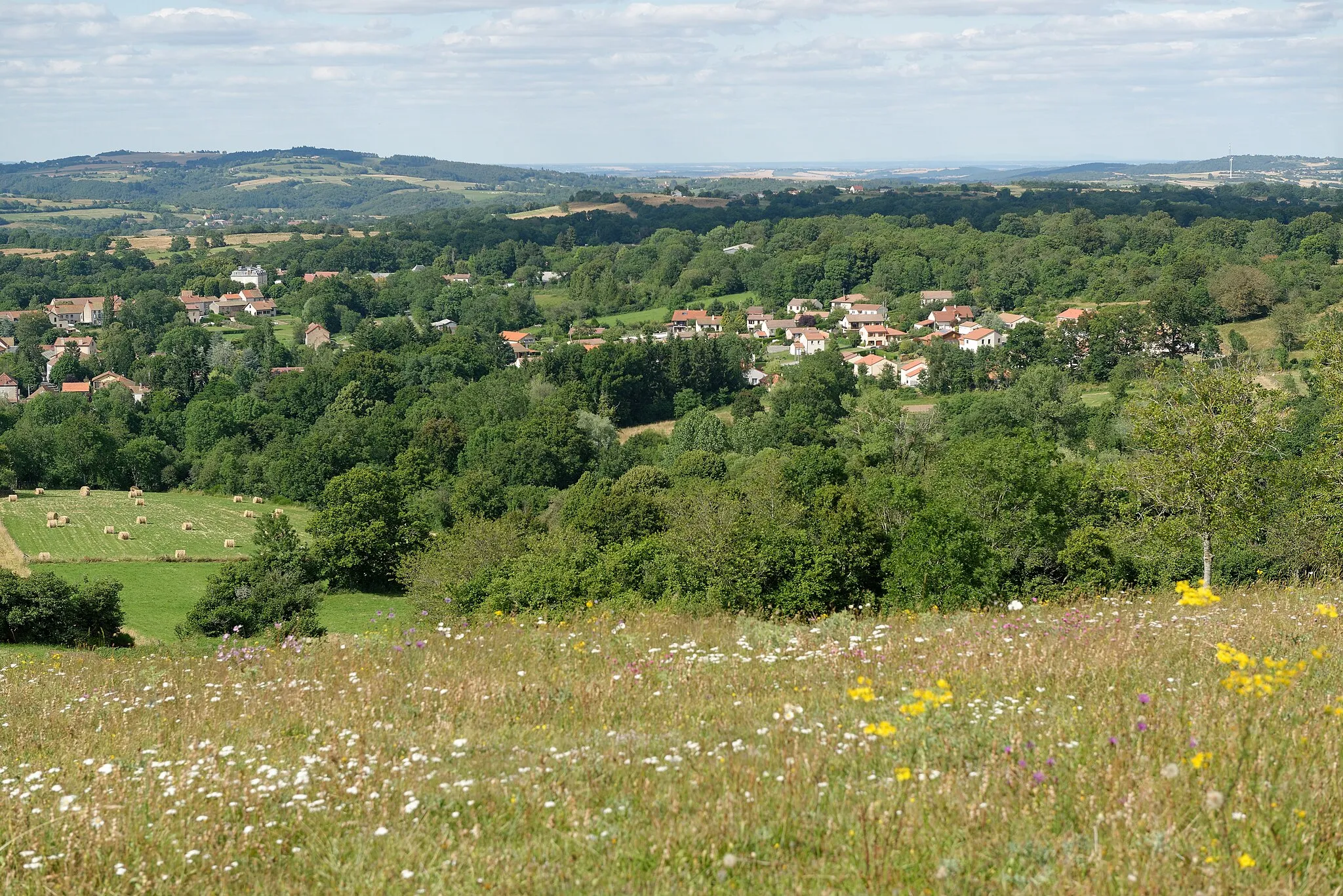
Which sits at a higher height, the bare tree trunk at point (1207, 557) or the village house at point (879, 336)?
the bare tree trunk at point (1207, 557)

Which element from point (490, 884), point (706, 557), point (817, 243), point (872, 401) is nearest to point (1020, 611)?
point (490, 884)

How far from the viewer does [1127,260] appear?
385ft

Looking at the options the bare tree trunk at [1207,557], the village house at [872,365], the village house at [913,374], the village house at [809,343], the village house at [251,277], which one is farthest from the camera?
the village house at [251,277]

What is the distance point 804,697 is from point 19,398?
110 meters

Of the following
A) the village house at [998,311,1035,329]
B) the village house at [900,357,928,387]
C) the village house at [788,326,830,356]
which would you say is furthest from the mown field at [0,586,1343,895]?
the village house at [788,326,830,356]

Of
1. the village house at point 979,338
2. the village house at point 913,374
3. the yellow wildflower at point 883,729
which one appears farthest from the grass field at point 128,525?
the village house at point 979,338

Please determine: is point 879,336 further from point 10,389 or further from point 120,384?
point 10,389

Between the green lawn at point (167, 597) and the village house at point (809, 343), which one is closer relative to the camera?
the green lawn at point (167, 597)

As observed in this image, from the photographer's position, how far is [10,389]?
9812cm

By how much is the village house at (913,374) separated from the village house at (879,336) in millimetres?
13596

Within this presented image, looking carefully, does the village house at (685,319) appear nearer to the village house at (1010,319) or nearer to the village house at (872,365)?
the village house at (872,365)

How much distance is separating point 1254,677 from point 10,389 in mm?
113045

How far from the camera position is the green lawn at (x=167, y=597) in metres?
32.9

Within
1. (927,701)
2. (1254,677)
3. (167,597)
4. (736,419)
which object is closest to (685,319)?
(736,419)
